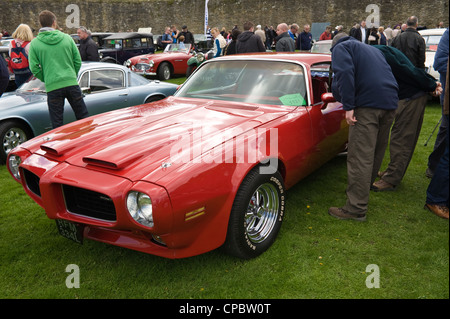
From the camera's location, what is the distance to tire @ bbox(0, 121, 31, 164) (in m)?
5.03

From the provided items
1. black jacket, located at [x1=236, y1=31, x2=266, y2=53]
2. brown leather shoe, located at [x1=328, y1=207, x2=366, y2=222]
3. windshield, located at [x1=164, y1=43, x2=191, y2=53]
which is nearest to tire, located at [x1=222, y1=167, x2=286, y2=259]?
brown leather shoe, located at [x1=328, y1=207, x2=366, y2=222]

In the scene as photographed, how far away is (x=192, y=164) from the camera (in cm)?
239

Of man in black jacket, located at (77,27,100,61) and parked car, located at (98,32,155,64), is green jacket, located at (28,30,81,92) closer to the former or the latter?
man in black jacket, located at (77,27,100,61)

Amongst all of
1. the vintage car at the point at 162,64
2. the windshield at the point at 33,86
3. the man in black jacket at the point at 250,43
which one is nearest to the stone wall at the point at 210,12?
the vintage car at the point at 162,64

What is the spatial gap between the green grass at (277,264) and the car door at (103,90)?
238cm

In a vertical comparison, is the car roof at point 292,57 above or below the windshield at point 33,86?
above

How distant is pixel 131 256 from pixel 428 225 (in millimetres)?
2701

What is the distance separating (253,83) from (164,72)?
9510mm

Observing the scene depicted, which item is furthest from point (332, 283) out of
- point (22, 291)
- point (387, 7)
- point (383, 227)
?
point (387, 7)

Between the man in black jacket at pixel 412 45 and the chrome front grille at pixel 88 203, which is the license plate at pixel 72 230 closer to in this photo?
the chrome front grille at pixel 88 203

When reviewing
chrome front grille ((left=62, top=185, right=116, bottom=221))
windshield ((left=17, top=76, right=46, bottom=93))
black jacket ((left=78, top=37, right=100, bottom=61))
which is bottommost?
chrome front grille ((left=62, top=185, right=116, bottom=221))

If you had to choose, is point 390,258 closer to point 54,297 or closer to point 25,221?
point 54,297

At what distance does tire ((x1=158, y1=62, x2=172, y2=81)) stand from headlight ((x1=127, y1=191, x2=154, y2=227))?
10.8m

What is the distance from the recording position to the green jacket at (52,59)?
4805mm
